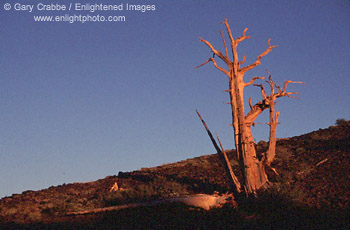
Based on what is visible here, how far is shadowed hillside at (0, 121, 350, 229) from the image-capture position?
12.7 metres

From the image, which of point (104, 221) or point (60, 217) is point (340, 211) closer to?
point (104, 221)

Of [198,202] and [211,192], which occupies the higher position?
[211,192]

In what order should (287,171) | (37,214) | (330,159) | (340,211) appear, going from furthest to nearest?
(330,159) → (287,171) → (37,214) → (340,211)

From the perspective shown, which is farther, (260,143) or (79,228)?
(260,143)

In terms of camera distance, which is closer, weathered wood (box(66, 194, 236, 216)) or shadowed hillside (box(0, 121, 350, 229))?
shadowed hillside (box(0, 121, 350, 229))

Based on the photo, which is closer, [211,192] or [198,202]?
[198,202]

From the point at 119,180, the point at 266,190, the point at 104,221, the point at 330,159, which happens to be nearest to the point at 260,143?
the point at 330,159

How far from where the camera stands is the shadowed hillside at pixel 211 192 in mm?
12664

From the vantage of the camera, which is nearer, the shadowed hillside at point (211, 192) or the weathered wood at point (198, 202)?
Result: the shadowed hillside at point (211, 192)

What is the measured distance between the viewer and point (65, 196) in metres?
20.1

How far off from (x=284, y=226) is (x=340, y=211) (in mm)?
2681

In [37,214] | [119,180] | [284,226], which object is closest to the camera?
[284,226]

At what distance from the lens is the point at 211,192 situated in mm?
17656

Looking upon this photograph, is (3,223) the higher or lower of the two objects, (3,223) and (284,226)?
the higher
